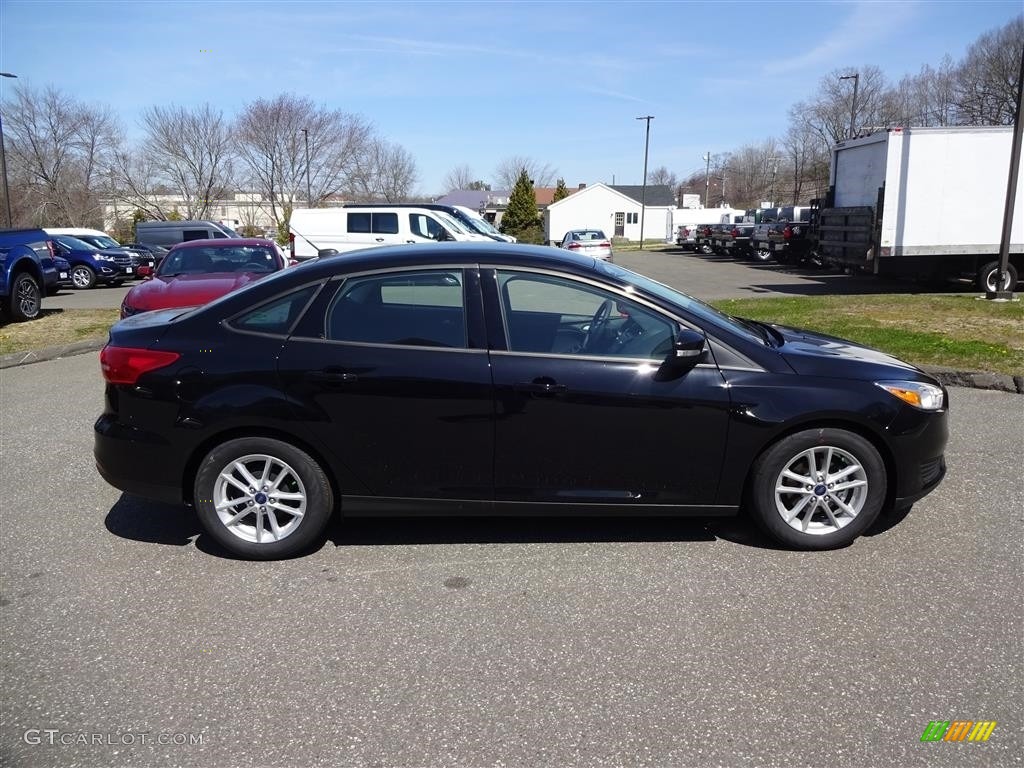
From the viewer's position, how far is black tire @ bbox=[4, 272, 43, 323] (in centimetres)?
1315

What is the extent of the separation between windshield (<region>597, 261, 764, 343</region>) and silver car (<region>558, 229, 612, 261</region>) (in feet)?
73.9

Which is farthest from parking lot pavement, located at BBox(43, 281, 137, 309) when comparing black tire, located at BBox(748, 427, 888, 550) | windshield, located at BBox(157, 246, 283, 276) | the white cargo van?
black tire, located at BBox(748, 427, 888, 550)

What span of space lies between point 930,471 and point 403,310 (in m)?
2.93

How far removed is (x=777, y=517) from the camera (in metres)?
4.08

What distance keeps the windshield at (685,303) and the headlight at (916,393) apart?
69 centimetres

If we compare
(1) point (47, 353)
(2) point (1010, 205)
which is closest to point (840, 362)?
(1) point (47, 353)

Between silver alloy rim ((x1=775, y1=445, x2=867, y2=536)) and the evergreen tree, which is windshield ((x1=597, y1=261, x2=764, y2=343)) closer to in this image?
silver alloy rim ((x1=775, y1=445, x2=867, y2=536))

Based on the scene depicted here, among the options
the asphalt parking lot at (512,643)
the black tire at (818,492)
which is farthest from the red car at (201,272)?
the black tire at (818,492)

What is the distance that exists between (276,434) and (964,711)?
324cm

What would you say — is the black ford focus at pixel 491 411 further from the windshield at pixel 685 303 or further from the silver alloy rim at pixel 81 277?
the silver alloy rim at pixel 81 277

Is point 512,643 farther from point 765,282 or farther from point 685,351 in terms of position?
point 765,282

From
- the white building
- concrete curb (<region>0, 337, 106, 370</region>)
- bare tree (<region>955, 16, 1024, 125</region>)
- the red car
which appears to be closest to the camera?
the red car

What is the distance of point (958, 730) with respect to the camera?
2.73 meters

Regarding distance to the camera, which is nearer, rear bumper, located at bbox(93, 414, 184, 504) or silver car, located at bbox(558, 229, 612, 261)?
rear bumper, located at bbox(93, 414, 184, 504)
